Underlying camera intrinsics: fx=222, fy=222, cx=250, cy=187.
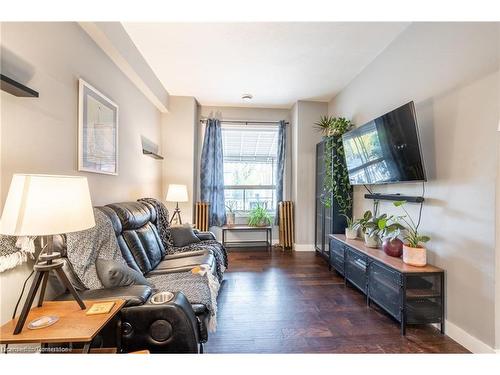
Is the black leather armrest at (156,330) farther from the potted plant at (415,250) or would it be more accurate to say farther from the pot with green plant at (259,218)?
the pot with green plant at (259,218)

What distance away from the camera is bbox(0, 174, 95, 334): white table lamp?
90 cm

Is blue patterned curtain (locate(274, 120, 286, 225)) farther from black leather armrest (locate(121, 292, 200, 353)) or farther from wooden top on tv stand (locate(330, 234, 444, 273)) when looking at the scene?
black leather armrest (locate(121, 292, 200, 353))

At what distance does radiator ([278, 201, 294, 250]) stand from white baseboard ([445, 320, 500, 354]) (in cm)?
267

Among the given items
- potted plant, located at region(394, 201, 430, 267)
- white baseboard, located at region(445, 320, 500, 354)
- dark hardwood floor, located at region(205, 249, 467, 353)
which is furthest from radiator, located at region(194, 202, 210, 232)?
white baseboard, located at region(445, 320, 500, 354)

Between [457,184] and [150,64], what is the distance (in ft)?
11.7

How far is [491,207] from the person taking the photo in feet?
4.84

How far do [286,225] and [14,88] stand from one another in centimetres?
394

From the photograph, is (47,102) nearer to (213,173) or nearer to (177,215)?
(177,215)

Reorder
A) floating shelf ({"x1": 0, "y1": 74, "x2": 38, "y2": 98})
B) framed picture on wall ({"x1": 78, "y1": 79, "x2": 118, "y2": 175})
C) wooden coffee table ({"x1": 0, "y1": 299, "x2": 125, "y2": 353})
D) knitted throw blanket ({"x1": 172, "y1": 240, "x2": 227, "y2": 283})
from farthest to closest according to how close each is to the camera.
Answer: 1. knitted throw blanket ({"x1": 172, "y1": 240, "x2": 227, "y2": 283})
2. framed picture on wall ({"x1": 78, "y1": 79, "x2": 118, "y2": 175})
3. floating shelf ({"x1": 0, "y1": 74, "x2": 38, "y2": 98})
4. wooden coffee table ({"x1": 0, "y1": 299, "x2": 125, "y2": 353})

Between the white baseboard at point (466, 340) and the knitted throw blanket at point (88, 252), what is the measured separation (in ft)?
8.48

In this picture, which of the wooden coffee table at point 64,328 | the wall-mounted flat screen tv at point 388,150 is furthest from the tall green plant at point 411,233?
the wooden coffee table at point 64,328

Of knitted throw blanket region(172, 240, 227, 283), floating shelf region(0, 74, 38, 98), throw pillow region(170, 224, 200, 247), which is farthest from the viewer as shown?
throw pillow region(170, 224, 200, 247)

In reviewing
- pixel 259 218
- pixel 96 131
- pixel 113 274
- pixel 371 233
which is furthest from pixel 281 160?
pixel 113 274
